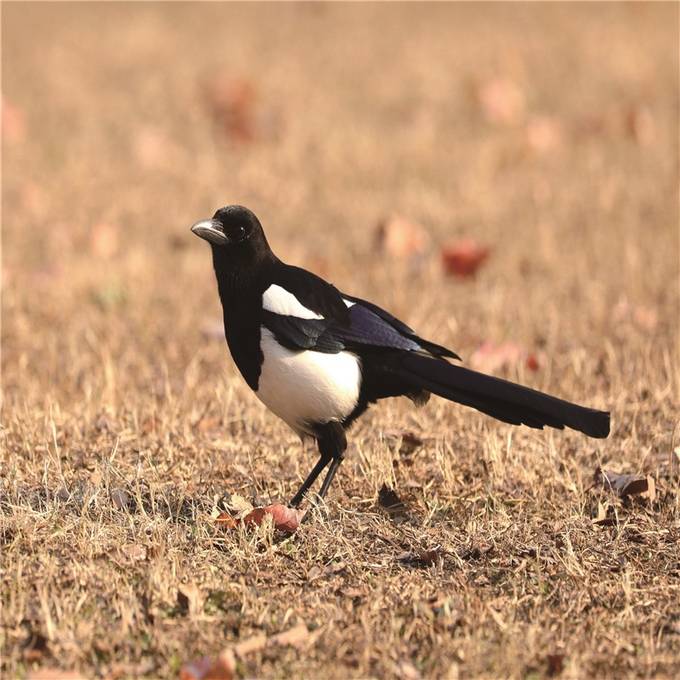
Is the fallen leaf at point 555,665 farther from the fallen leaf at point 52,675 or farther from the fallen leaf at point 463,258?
the fallen leaf at point 463,258

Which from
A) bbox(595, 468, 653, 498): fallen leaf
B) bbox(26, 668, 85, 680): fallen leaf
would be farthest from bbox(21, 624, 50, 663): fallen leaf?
bbox(595, 468, 653, 498): fallen leaf

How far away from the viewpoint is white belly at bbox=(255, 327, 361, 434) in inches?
172

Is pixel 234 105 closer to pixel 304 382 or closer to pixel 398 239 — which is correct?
pixel 398 239

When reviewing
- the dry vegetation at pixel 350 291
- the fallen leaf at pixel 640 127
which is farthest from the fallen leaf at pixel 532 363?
the fallen leaf at pixel 640 127

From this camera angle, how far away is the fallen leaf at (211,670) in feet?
10.9

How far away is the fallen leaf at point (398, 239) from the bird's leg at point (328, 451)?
14.1ft

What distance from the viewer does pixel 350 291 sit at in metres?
8.07

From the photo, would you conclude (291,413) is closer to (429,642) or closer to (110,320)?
(429,642)

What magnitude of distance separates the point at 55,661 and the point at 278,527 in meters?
0.96

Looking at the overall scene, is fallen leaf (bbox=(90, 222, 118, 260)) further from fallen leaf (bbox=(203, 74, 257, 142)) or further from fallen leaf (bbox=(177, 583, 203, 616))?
fallen leaf (bbox=(177, 583, 203, 616))

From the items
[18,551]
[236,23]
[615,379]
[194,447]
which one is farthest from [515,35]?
[18,551]

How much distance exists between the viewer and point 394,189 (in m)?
10.5

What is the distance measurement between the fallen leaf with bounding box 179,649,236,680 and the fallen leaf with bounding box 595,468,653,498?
1799mm

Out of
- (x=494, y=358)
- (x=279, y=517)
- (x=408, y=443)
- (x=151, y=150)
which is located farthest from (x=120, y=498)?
(x=151, y=150)
